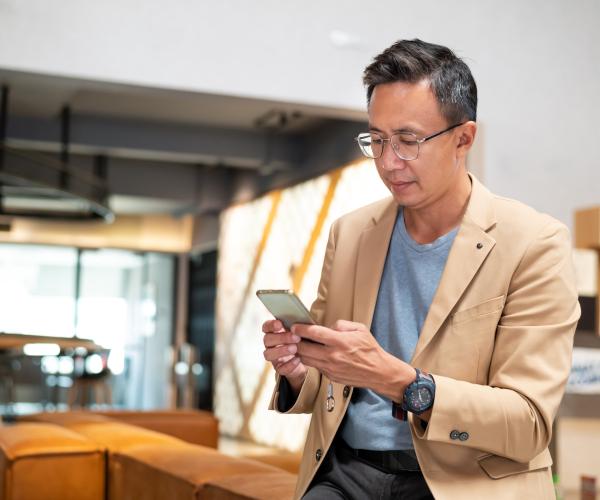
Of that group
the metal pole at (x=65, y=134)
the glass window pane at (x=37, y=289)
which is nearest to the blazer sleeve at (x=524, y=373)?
the metal pole at (x=65, y=134)

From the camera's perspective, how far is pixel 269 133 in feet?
33.2

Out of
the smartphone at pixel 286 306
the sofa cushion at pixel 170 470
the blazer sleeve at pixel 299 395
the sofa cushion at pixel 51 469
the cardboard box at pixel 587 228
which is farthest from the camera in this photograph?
the cardboard box at pixel 587 228

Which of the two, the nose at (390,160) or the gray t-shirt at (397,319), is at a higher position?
the nose at (390,160)

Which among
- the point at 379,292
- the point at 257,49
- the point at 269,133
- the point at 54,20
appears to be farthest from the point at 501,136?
the point at 269,133

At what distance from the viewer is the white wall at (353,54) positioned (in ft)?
14.4

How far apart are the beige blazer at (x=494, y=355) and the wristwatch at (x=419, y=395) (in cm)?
1

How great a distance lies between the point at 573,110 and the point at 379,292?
4012 millimetres

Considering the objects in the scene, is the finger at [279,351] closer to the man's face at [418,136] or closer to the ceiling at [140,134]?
the man's face at [418,136]

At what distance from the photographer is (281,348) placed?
60.4 inches

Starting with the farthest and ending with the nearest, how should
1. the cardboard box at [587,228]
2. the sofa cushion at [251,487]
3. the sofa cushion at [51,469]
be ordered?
the cardboard box at [587,228] → the sofa cushion at [51,469] → the sofa cushion at [251,487]

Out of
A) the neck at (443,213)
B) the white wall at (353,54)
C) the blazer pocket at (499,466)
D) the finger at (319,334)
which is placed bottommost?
the blazer pocket at (499,466)

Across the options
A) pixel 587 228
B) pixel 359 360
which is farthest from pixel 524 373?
pixel 587 228

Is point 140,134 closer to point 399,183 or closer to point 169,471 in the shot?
point 169,471

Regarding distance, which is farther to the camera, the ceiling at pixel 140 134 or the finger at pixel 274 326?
the ceiling at pixel 140 134
